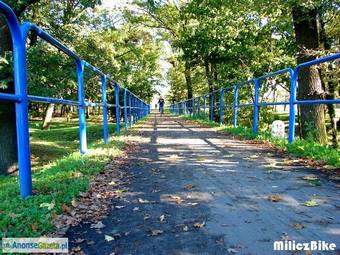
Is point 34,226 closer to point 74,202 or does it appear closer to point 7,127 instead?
point 74,202

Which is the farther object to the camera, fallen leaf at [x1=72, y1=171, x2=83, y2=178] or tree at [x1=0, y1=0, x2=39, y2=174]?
tree at [x1=0, y1=0, x2=39, y2=174]

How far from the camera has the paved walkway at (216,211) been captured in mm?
2502

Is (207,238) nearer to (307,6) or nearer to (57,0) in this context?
(307,6)

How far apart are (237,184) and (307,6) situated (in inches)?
234

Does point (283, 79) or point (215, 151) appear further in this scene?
point (283, 79)

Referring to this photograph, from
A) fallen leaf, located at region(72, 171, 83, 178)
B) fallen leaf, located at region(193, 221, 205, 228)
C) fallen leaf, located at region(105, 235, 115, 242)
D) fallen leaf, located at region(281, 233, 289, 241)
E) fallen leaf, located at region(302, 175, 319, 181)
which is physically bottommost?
fallen leaf, located at region(105, 235, 115, 242)

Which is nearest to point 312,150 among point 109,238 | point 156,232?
point 156,232

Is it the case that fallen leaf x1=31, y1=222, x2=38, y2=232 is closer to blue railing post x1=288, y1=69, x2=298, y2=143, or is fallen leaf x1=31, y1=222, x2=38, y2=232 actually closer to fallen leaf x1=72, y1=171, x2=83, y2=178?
fallen leaf x1=72, y1=171, x2=83, y2=178

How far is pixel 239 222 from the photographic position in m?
2.86

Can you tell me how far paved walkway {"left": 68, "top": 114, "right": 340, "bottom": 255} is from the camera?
8.21 ft

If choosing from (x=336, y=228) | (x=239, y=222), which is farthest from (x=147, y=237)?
(x=336, y=228)

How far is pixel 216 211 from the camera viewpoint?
3135 millimetres

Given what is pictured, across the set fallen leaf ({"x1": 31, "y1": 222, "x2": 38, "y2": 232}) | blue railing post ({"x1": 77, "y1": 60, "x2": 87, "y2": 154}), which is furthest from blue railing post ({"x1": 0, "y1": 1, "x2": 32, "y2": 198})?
blue railing post ({"x1": 77, "y1": 60, "x2": 87, "y2": 154})

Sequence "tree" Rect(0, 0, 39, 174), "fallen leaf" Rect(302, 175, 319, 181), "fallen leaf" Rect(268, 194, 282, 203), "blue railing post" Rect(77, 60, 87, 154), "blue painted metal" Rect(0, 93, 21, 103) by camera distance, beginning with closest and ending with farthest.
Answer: "blue painted metal" Rect(0, 93, 21, 103)
"fallen leaf" Rect(268, 194, 282, 203)
"fallen leaf" Rect(302, 175, 319, 181)
"blue railing post" Rect(77, 60, 87, 154)
"tree" Rect(0, 0, 39, 174)
